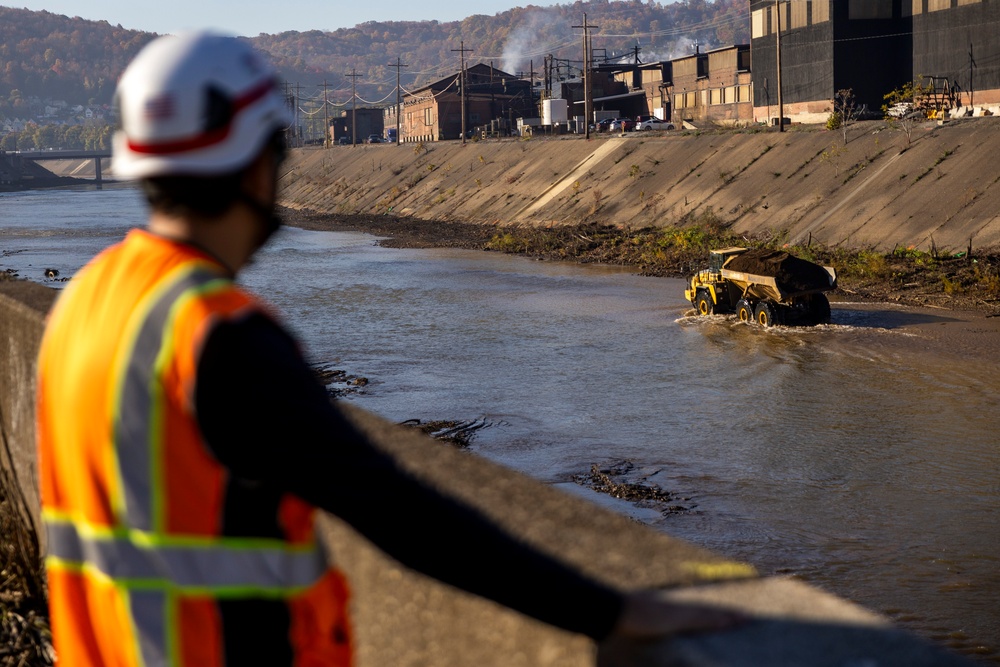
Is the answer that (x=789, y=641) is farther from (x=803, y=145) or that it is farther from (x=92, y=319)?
(x=803, y=145)

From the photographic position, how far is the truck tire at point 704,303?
27.5 m

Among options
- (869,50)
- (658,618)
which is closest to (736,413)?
(658,618)

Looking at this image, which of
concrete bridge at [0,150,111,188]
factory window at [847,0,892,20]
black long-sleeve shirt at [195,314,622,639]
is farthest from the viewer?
concrete bridge at [0,150,111,188]

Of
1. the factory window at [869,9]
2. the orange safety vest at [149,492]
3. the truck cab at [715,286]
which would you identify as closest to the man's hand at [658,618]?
the orange safety vest at [149,492]

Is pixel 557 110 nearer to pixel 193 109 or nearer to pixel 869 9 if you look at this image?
pixel 869 9

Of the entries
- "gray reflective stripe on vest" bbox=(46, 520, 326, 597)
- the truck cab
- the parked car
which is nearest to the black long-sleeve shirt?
"gray reflective stripe on vest" bbox=(46, 520, 326, 597)

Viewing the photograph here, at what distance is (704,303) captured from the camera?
27.9 metres

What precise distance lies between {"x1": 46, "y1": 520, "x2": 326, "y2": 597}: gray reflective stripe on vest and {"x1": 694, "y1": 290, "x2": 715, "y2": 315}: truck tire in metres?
26.1

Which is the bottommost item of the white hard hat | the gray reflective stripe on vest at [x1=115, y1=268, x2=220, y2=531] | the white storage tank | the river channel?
the river channel

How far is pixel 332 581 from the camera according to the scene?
1.97m

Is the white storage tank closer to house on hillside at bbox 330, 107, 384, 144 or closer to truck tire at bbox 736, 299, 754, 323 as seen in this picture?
house on hillside at bbox 330, 107, 384, 144

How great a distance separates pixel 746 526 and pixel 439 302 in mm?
21502

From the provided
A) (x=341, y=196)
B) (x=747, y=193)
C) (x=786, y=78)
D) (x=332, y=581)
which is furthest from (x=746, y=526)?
(x=341, y=196)

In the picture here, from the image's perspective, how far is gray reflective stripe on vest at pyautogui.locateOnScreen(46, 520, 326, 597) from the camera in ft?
5.78
